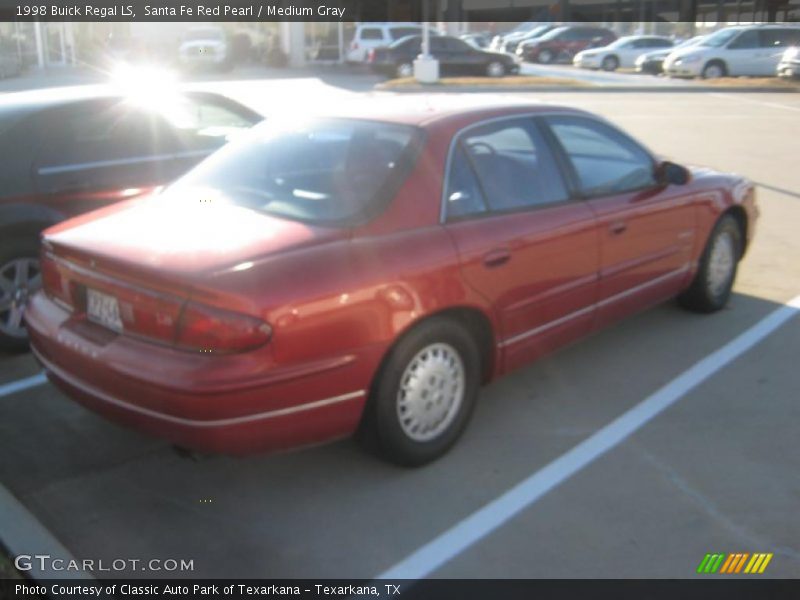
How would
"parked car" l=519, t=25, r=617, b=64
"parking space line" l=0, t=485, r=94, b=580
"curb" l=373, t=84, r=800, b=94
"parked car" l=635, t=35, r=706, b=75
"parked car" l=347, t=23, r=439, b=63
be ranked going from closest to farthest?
"parking space line" l=0, t=485, r=94, b=580, "curb" l=373, t=84, r=800, b=94, "parked car" l=635, t=35, r=706, b=75, "parked car" l=347, t=23, r=439, b=63, "parked car" l=519, t=25, r=617, b=64

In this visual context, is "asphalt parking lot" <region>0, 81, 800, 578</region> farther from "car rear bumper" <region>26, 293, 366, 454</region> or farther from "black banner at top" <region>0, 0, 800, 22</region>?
"black banner at top" <region>0, 0, 800, 22</region>

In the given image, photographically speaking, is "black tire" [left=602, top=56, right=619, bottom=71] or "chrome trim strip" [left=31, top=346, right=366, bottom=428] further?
"black tire" [left=602, top=56, right=619, bottom=71]

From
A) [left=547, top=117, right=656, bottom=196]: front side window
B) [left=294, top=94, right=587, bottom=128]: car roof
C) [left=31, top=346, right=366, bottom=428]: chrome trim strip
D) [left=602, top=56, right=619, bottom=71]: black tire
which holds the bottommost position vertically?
[left=31, top=346, right=366, bottom=428]: chrome trim strip

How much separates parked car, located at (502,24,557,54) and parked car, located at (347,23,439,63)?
9161 millimetres

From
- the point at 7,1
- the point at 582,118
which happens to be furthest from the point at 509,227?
the point at 7,1

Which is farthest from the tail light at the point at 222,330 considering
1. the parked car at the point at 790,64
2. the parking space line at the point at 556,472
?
the parked car at the point at 790,64

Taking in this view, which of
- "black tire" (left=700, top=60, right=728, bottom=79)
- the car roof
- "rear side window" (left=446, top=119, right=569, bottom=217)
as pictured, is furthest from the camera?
"black tire" (left=700, top=60, right=728, bottom=79)

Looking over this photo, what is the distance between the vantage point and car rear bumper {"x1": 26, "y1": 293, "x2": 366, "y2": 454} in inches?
129

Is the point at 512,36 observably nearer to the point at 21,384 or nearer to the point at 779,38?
the point at 779,38

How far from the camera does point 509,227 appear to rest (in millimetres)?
4246

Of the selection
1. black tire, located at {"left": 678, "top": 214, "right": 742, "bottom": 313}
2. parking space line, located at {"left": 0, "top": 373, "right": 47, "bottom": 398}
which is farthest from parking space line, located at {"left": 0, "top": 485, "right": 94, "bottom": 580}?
black tire, located at {"left": 678, "top": 214, "right": 742, "bottom": 313}

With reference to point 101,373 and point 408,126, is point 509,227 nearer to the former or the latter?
point 408,126

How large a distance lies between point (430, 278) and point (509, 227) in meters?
0.65

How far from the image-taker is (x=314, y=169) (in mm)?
4199
